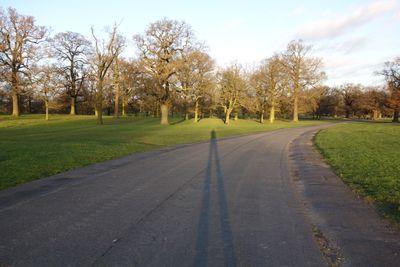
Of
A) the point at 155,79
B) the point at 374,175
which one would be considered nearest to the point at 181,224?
the point at 374,175

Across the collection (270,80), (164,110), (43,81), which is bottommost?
(164,110)

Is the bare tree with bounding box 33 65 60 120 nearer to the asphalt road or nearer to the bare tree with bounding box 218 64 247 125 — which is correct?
the bare tree with bounding box 218 64 247 125

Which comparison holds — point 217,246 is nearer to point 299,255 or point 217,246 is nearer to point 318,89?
point 299,255

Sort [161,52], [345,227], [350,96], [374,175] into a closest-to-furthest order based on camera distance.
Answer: [345,227] < [374,175] < [161,52] < [350,96]

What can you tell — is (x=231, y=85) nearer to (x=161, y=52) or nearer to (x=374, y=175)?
(x=161, y=52)

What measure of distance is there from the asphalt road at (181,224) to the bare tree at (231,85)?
46.2 m

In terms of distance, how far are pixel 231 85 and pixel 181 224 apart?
51.0m

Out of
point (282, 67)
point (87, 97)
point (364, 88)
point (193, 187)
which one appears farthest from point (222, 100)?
point (364, 88)

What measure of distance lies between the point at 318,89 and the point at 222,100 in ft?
64.6

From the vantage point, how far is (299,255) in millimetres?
4086

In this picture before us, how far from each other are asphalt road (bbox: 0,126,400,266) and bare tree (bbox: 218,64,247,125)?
152 feet

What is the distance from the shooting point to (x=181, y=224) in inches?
207

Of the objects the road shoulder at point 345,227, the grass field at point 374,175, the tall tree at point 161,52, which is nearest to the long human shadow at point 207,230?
the road shoulder at point 345,227

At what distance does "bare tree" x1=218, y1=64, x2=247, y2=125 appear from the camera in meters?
54.2
